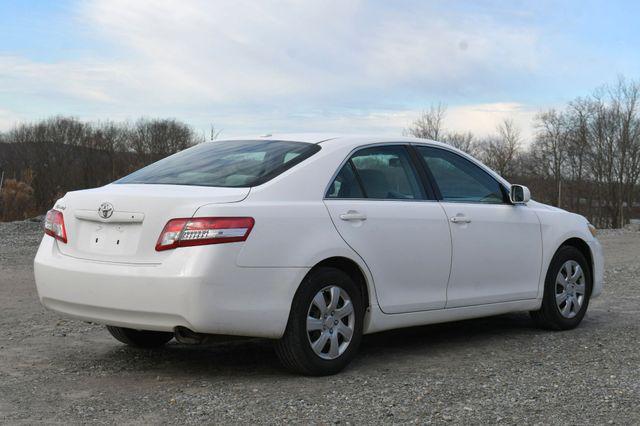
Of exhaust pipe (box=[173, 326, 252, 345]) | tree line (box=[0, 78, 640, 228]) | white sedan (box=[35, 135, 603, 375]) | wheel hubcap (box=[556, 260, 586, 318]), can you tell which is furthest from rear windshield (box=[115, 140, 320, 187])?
tree line (box=[0, 78, 640, 228])

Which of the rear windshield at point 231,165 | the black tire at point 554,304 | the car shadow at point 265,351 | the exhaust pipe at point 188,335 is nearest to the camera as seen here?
the exhaust pipe at point 188,335

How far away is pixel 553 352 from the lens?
20.4ft

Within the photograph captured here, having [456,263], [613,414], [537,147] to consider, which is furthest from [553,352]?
[537,147]

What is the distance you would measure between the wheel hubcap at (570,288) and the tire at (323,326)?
7.91 ft

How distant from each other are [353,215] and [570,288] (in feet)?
8.84

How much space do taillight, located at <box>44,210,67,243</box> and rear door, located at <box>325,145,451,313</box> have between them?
1692mm

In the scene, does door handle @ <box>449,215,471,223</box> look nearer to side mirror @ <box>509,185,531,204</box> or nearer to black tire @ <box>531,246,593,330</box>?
side mirror @ <box>509,185,531,204</box>

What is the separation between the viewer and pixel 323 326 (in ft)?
17.1

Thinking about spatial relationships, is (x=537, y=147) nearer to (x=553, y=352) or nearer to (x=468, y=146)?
(x=468, y=146)

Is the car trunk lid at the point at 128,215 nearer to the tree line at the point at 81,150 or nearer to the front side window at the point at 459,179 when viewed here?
the front side window at the point at 459,179

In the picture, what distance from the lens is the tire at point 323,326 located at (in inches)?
199

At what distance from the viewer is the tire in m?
5.07

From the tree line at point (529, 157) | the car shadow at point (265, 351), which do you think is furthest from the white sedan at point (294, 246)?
the tree line at point (529, 157)

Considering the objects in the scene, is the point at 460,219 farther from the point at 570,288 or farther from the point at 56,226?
the point at 56,226
